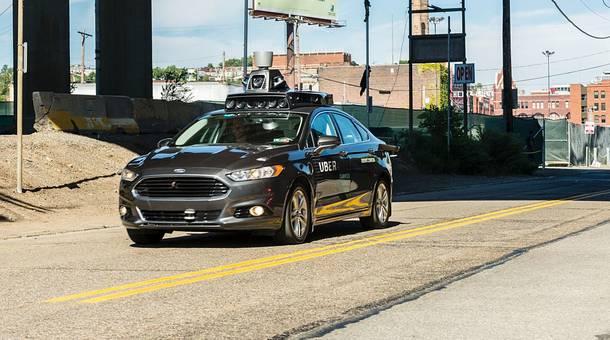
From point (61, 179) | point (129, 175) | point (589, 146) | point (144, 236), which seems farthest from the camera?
point (589, 146)

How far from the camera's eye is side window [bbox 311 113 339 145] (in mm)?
11688

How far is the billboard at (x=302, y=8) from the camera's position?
3533 inches

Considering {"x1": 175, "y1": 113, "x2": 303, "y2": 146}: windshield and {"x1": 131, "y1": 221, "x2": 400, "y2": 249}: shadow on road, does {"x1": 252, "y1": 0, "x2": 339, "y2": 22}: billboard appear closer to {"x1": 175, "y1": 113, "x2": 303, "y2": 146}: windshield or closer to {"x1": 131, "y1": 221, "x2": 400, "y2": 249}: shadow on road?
{"x1": 131, "y1": 221, "x2": 400, "y2": 249}: shadow on road

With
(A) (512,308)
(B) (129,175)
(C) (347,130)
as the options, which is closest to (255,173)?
(B) (129,175)

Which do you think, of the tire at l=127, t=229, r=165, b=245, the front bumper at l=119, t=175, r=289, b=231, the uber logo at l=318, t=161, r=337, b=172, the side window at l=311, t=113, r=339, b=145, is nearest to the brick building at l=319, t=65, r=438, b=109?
the side window at l=311, t=113, r=339, b=145

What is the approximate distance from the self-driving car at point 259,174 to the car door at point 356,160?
16 mm

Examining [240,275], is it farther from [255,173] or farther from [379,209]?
[379,209]

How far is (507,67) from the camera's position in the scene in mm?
39219

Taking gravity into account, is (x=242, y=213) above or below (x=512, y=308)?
above

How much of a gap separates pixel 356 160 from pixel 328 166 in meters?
0.90

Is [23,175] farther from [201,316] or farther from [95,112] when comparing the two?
[201,316]

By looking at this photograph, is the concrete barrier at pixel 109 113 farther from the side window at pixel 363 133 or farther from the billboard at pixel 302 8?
the billboard at pixel 302 8

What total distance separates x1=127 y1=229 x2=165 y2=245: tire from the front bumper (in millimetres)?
501

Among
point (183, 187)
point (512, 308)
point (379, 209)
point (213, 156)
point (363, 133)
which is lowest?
point (512, 308)
